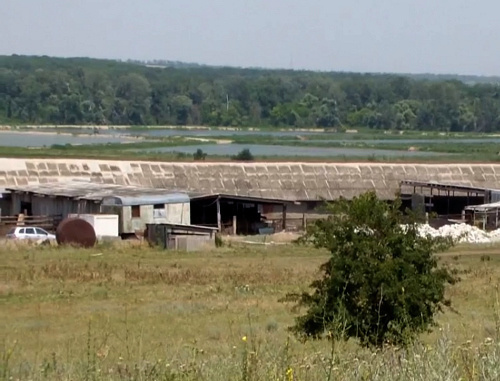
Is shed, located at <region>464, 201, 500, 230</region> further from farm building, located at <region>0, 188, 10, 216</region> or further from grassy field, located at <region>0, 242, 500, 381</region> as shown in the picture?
farm building, located at <region>0, 188, 10, 216</region>

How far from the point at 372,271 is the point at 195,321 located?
24.7 feet

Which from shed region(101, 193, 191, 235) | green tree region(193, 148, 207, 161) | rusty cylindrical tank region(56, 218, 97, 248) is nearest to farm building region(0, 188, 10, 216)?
shed region(101, 193, 191, 235)

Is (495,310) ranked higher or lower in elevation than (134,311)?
higher

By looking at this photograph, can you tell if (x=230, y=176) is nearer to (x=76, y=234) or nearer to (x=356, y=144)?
Answer: (x=76, y=234)

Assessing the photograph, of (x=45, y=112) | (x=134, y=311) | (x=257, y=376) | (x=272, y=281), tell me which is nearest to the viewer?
(x=257, y=376)

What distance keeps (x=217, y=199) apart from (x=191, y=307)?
88.8 ft

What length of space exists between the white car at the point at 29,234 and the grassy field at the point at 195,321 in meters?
3.17

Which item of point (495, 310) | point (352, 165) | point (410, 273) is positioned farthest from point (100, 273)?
point (352, 165)

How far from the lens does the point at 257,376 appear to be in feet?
19.9

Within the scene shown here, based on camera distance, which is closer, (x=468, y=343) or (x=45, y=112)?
(x=468, y=343)

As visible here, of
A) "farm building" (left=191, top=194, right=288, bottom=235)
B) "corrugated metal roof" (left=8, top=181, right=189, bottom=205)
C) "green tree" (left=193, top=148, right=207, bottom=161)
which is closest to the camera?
"corrugated metal roof" (left=8, top=181, right=189, bottom=205)

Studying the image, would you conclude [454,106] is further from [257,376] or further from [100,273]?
[257,376]

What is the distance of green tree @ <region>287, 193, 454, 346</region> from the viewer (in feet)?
46.1

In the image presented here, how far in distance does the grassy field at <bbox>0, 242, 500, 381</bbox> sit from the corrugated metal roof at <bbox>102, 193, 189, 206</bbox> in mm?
4988
